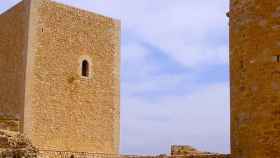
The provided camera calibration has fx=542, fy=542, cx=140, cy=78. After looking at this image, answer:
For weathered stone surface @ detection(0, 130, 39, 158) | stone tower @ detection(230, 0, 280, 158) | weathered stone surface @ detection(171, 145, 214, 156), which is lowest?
weathered stone surface @ detection(171, 145, 214, 156)

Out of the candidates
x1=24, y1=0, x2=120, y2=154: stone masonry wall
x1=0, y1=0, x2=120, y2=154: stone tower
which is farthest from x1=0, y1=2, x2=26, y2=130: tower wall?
x1=24, y1=0, x2=120, y2=154: stone masonry wall

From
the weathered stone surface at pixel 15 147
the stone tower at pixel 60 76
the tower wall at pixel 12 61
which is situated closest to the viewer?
the weathered stone surface at pixel 15 147

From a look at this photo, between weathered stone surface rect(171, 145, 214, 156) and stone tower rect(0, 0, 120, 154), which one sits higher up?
stone tower rect(0, 0, 120, 154)

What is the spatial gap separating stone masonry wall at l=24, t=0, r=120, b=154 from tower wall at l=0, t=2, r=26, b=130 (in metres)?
0.43

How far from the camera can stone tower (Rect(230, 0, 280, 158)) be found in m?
7.79

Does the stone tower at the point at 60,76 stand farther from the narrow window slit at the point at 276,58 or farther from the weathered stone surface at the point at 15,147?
the narrow window slit at the point at 276,58

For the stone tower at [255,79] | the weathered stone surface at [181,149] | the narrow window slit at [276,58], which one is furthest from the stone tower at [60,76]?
the narrow window slit at [276,58]

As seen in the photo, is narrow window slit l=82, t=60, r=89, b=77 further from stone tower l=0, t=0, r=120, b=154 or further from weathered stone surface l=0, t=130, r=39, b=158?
weathered stone surface l=0, t=130, r=39, b=158

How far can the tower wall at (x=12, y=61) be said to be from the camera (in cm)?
1664

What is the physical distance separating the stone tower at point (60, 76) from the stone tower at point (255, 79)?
29.8 ft

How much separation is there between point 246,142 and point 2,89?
11.3 metres

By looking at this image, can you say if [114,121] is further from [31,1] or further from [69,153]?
[31,1]

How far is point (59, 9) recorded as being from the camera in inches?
687

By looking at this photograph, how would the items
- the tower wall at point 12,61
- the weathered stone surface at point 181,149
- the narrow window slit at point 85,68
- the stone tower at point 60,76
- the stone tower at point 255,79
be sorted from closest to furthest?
the stone tower at point 255,79
the weathered stone surface at point 181,149
the stone tower at point 60,76
the tower wall at point 12,61
the narrow window slit at point 85,68
